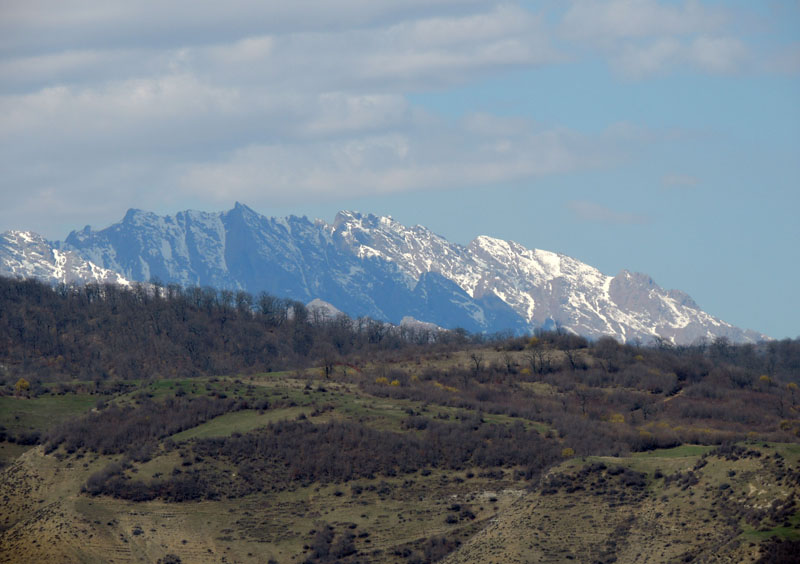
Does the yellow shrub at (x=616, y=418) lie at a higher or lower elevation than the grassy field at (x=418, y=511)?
higher

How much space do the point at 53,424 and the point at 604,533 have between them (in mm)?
72302

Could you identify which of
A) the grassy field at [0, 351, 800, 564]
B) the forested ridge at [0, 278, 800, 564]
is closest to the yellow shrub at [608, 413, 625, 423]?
the forested ridge at [0, 278, 800, 564]

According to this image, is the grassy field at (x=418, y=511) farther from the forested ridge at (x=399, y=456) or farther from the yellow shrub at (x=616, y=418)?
the yellow shrub at (x=616, y=418)

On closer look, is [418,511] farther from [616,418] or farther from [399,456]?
[616,418]

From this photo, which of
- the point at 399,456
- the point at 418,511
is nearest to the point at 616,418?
the point at 399,456

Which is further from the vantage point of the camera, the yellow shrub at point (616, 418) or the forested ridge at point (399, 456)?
the yellow shrub at point (616, 418)

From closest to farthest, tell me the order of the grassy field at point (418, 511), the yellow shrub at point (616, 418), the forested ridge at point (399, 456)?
the grassy field at point (418, 511)
the forested ridge at point (399, 456)
the yellow shrub at point (616, 418)

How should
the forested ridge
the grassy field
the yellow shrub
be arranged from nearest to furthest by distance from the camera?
1. the grassy field
2. the forested ridge
3. the yellow shrub

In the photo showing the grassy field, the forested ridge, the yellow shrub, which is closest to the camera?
the grassy field

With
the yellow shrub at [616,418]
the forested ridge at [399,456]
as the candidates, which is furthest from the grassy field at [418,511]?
the yellow shrub at [616,418]

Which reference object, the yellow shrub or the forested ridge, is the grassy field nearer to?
the forested ridge

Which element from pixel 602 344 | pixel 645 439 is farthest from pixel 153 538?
pixel 602 344

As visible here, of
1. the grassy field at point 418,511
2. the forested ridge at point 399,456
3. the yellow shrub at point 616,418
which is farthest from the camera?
the yellow shrub at point 616,418

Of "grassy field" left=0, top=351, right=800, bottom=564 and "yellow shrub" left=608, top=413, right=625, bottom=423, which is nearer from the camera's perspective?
"grassy field" left=0, top=351, right=800, bottom=564
